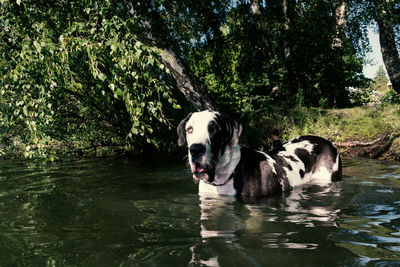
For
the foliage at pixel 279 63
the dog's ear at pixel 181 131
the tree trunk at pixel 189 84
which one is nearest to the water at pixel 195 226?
the dog's ear at pixel 181 131

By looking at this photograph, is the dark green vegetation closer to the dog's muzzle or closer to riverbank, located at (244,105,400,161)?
riverbank, located at (244,105,400,161)

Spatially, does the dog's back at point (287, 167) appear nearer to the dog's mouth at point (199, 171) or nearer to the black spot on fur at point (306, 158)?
the black spot on fur at point (306, 158)

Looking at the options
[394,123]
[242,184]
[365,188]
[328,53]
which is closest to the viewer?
[242,184]

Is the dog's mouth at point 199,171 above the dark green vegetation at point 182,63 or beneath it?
beneath

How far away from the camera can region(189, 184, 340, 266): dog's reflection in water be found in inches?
107

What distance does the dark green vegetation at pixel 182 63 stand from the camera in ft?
15.9

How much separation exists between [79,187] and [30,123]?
2.18m

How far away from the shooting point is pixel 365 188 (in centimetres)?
522

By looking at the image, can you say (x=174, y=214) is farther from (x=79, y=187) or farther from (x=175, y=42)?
(x=175, y=42)

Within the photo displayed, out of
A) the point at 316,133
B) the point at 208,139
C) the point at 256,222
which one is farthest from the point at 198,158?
the point at 316,133

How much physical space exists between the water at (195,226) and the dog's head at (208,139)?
57 cm

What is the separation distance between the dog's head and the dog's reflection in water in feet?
1.86

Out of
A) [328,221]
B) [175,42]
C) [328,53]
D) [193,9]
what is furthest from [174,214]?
[328,53]

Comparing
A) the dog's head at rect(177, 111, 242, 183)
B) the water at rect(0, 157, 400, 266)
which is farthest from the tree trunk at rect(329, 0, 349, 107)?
the dog's head at rect(177, 111, 242, 183)
